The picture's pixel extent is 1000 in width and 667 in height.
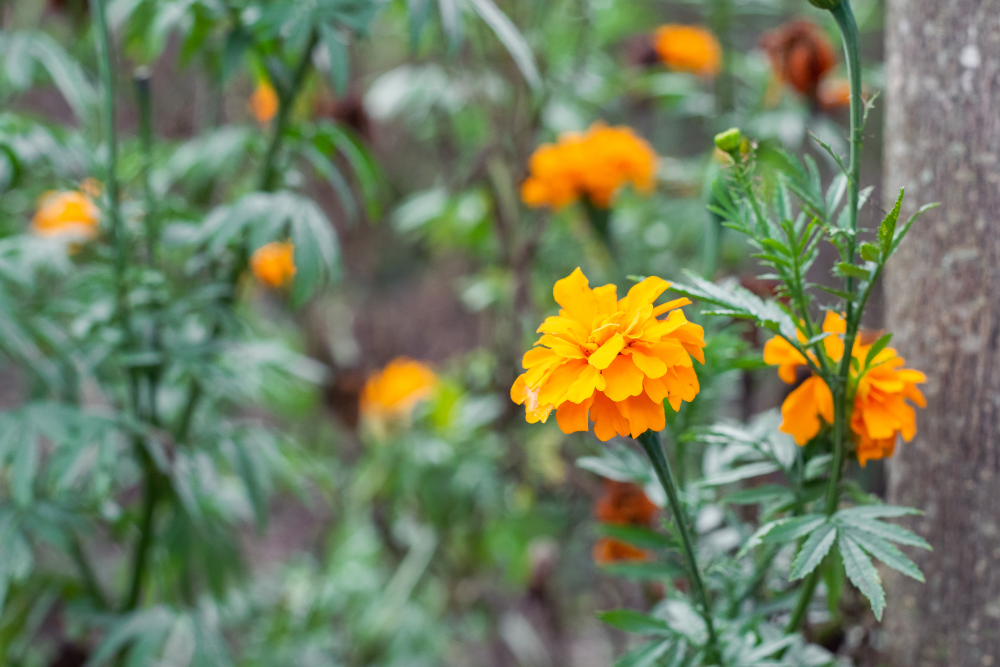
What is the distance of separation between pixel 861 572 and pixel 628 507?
0.45 metres

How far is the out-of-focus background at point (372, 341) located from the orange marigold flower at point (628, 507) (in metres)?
0.08

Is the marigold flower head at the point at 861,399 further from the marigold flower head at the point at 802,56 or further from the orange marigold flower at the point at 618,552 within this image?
the marigold flower head at the point at 802,56

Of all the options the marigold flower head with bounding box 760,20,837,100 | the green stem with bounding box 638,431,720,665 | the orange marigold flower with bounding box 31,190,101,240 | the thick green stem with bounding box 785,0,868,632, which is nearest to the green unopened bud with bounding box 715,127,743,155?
the thick green stem with bounding box 785,0,868,632

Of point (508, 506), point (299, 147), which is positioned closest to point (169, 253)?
point (299, 147)

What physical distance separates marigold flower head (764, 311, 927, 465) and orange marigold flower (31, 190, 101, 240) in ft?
2.91

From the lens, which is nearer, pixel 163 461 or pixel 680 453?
pixel 680 453

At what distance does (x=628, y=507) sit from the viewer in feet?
2.84

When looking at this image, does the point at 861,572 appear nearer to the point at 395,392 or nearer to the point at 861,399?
the point at 861,399

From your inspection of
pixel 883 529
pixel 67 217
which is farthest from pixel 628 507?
pixel 67 217

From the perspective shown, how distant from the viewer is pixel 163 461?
756 mm

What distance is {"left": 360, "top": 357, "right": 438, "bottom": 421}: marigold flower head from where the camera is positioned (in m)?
1.34

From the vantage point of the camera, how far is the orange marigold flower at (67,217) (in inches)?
39.8

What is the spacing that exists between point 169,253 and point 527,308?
0.55 metres

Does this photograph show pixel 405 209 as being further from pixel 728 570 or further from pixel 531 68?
pixel 728 570
